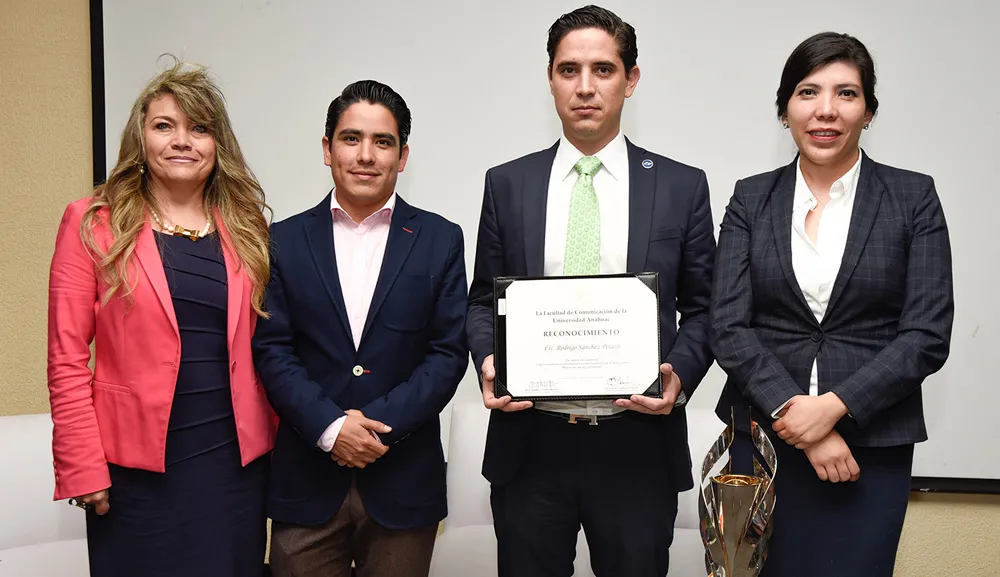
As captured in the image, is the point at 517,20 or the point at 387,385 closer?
the point at 387,385

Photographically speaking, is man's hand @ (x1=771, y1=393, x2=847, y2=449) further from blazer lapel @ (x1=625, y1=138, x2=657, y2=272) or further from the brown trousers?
the brown trousers

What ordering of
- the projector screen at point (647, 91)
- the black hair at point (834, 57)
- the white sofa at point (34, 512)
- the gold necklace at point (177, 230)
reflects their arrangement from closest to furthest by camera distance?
the black hair at point (834, 57) < the gold necklace at point (177, 230) < the white sofa at point (34, 512) < the projector screen at point (647, 91)

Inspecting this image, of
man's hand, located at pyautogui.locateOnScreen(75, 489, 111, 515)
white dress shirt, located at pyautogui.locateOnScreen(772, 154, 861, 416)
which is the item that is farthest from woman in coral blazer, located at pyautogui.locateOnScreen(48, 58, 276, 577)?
white dress shirt, located at pyautogui.locateOnScreen(772, 154, 861, 416)

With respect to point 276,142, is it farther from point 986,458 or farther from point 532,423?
point 986,458

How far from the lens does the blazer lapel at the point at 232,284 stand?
196 centimetres

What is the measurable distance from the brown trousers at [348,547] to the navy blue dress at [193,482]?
0.11 meters

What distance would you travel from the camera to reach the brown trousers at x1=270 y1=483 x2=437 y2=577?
200 cm

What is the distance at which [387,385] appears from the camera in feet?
6.60

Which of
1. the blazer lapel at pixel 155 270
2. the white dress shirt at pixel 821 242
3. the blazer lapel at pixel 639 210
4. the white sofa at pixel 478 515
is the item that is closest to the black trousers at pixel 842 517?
the white dress shirt at pixel 821 242

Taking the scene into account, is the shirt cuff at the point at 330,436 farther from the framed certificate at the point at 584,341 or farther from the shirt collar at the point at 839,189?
the shirt collar at the point at 839,189

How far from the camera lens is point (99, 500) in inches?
73.8

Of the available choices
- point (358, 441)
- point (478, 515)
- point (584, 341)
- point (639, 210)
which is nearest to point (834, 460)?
point (584, 341)

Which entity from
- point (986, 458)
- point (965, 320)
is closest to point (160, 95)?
point (965, 320)

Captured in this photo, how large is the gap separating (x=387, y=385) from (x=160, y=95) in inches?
37.6
